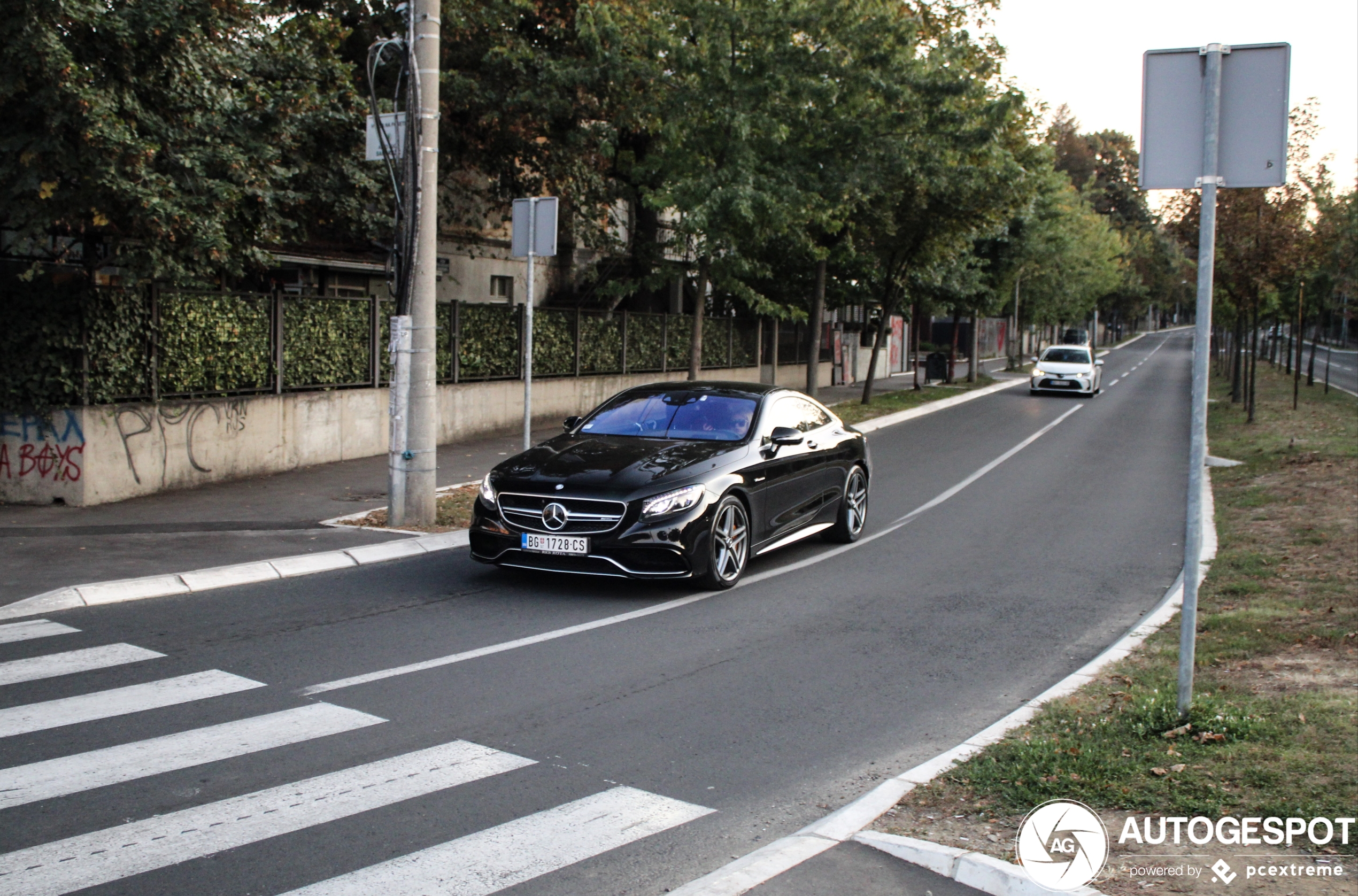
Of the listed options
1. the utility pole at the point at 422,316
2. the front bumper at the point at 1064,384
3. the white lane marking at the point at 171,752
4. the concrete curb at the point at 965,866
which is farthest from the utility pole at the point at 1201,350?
the front bumper at the point at 1064,384

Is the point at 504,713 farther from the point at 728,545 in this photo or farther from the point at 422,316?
the point at 422,316

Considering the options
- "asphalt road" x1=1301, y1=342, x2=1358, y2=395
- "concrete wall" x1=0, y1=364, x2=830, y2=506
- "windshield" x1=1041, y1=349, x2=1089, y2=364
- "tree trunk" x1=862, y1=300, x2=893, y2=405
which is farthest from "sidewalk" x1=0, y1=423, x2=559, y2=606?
"asphalt road" x1=1301, y1=342, x2=1358, y2=395

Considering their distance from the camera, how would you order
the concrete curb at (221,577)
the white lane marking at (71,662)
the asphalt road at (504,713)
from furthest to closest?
1. the concrete curb at (221,577)
2. the white lane marking at (71,662)
3. the asphalt road at (504,713)

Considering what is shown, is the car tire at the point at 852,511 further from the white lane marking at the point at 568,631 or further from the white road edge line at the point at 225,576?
the white road edge line at the point at 225,576

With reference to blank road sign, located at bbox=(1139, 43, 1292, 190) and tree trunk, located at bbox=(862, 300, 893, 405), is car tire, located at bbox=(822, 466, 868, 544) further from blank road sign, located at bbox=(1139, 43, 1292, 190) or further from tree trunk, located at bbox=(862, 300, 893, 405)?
tree trunk, located at bbox=(862, 300, 893, 405)

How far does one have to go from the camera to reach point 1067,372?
1428 inches

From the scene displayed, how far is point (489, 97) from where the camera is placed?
2134cm

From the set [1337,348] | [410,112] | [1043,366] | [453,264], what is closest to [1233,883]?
[410,112]

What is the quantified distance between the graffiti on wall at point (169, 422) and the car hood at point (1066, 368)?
91.4ft

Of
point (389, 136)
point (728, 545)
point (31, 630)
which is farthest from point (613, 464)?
point (389, 136)

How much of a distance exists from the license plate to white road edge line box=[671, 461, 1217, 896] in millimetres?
3439

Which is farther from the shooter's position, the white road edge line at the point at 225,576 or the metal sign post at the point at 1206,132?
the white road edge line at the point at 225,576

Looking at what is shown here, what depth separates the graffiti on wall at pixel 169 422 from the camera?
12945 mm

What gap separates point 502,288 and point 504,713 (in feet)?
78.2
